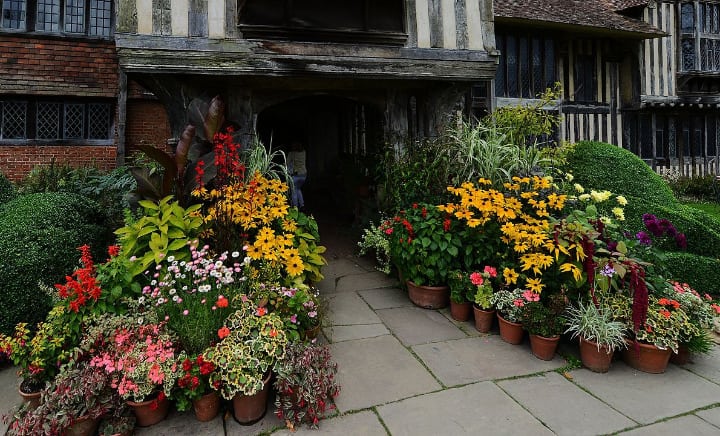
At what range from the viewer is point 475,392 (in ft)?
9.20

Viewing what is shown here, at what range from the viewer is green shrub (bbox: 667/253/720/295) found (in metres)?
4.82

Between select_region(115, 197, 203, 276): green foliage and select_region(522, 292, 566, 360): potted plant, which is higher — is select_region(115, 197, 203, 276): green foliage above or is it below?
above

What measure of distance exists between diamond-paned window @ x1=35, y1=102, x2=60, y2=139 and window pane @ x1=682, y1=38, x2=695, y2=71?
16948 mm

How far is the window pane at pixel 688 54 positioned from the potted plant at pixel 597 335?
13.3 meters

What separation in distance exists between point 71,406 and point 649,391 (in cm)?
364

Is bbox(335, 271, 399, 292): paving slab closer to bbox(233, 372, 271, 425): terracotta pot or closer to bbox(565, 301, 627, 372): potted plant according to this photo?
bbox(565, 301, 627, 372): potted plant

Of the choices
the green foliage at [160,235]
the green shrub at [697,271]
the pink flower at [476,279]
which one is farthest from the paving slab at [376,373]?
the green shrub at [697,271]

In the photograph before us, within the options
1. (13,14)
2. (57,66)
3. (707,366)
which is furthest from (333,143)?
(707,366)

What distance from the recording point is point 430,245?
400 cm

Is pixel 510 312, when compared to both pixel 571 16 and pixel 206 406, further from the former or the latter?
pixel 571 16

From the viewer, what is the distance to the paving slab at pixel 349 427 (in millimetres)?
2402

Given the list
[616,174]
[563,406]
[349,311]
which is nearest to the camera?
[563,406]

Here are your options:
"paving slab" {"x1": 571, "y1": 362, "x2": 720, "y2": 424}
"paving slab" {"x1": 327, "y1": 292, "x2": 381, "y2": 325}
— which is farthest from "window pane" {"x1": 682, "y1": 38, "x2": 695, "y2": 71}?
"paving slab" {"x1": 327, "y1": 292, "x2": 381, "y2": 325}

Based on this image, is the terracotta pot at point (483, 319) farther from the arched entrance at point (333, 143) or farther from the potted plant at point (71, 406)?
the arched entrance at point (333, 143)
